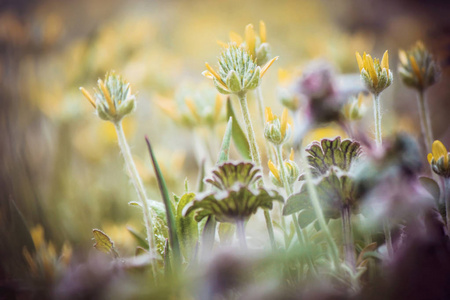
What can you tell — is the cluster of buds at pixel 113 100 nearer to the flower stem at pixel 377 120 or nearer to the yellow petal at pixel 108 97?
the yellow petal at pixel 108 97

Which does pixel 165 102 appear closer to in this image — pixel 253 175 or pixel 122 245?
pixel 122 245

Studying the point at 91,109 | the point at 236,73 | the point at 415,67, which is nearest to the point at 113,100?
the point at 236,73

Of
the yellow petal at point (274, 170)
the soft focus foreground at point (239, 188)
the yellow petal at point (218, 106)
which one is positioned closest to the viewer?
the soft focus foreground at point (239, 188)

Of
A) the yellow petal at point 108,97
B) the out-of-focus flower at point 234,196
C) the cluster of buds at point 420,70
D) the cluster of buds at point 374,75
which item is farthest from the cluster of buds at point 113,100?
the cluster of buds at point 420,70

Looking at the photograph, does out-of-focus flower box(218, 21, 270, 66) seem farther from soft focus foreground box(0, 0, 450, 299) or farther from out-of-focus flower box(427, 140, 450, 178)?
out-of-focus flower box(427, 140, 450, 178)

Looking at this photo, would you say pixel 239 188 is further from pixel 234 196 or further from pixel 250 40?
pixel 250 40
